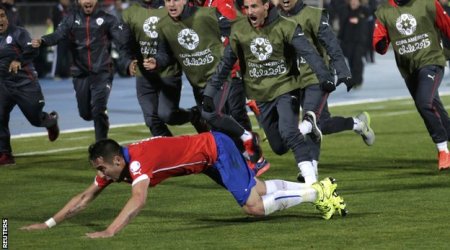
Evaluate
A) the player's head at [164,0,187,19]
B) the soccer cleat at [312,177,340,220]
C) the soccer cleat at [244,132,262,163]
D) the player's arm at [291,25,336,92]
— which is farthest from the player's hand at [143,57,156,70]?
the soccer cleat at [312,177,340,220]

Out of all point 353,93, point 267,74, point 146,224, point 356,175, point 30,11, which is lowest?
point 30,11

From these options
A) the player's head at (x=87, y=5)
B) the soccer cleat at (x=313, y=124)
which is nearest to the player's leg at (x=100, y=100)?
the player's head at (x=87, y=5)

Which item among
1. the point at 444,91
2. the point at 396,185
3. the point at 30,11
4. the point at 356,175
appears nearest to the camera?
the point at 396,185

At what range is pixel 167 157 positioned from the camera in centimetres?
1100

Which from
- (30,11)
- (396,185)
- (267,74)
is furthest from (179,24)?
(30,11)

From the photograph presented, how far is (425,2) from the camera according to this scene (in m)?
14.9

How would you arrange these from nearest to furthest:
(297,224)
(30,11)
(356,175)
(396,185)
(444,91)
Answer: (297,224), (396,185), (356,175), (444,91), (30,11)

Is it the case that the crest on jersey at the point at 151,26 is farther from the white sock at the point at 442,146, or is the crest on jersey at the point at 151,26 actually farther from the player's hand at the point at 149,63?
the white sock at the point at 442,146

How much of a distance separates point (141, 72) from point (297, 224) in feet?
14.7

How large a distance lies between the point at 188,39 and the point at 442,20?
286cm

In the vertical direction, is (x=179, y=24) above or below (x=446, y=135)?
above

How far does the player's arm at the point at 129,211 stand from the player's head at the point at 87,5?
6680mm

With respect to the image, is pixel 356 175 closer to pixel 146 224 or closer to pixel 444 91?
pixel 146 224

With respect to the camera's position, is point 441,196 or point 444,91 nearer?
point 441,196
